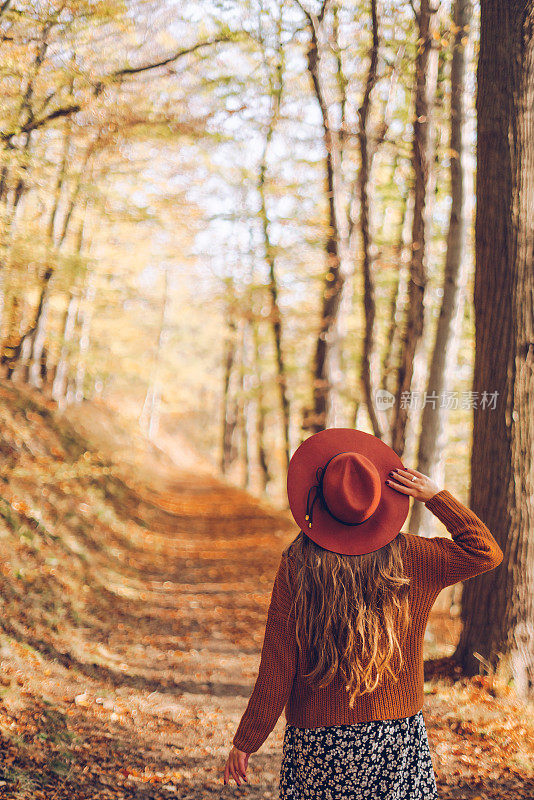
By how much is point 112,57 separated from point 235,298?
10129 mm

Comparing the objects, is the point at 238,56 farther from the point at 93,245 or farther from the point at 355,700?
the point at 355,700

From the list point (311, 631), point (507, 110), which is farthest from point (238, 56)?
point (311, 631)

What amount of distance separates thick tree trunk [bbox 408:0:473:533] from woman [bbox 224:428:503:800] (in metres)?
5.36

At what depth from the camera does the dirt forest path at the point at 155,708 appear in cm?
416

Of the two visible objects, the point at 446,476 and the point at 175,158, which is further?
the point at 446,476

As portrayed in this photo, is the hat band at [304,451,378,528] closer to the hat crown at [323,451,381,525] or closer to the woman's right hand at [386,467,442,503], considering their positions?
the hat crown at [323,451,381,525]

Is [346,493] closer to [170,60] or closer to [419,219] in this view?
[419,219]

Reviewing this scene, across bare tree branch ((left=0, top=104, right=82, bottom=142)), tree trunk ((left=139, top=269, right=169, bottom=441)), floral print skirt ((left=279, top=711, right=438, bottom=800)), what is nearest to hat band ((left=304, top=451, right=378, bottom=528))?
floral print skirt ((left=279, top=711, right=438, bottom=800))

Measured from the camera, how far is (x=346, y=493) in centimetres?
220

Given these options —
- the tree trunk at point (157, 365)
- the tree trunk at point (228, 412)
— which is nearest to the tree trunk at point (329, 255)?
the tree trunk at point (228, 412)

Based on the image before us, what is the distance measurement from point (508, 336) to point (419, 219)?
3.97m

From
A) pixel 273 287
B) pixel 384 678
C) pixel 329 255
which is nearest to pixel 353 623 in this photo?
pixel 384 678

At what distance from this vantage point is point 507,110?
199 inches

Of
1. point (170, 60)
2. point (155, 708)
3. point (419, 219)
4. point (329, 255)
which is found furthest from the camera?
point (329, 255)
